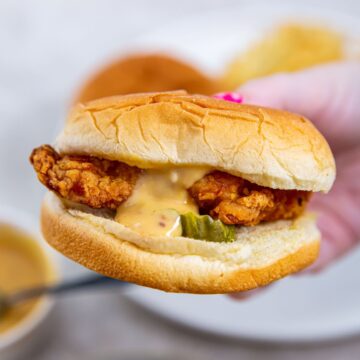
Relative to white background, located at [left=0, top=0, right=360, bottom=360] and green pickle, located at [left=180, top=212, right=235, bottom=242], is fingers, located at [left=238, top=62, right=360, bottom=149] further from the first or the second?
white background, located at [left=0, top=0, right=360, bottom=360]

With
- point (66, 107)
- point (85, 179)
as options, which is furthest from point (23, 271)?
point (85, 179)

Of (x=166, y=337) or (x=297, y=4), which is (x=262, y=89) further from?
(x=297, y=4)

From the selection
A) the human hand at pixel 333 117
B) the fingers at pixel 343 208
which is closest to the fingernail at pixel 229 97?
the human hand at pixel 333 117

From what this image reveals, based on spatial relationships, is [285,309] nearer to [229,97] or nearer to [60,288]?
[60,288]

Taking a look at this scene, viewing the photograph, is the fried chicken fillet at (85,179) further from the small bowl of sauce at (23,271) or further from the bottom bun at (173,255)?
the small bowl of sauce at (23,271)

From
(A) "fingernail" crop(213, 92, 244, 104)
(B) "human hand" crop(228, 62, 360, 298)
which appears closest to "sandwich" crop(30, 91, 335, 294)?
(A) "fingernail" crop(213, 92, 244, 104)

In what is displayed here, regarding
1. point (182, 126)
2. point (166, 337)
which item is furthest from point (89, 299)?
point (182, 126)

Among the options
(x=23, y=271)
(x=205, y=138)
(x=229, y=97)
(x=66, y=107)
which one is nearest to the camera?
(x=205, y=138)
